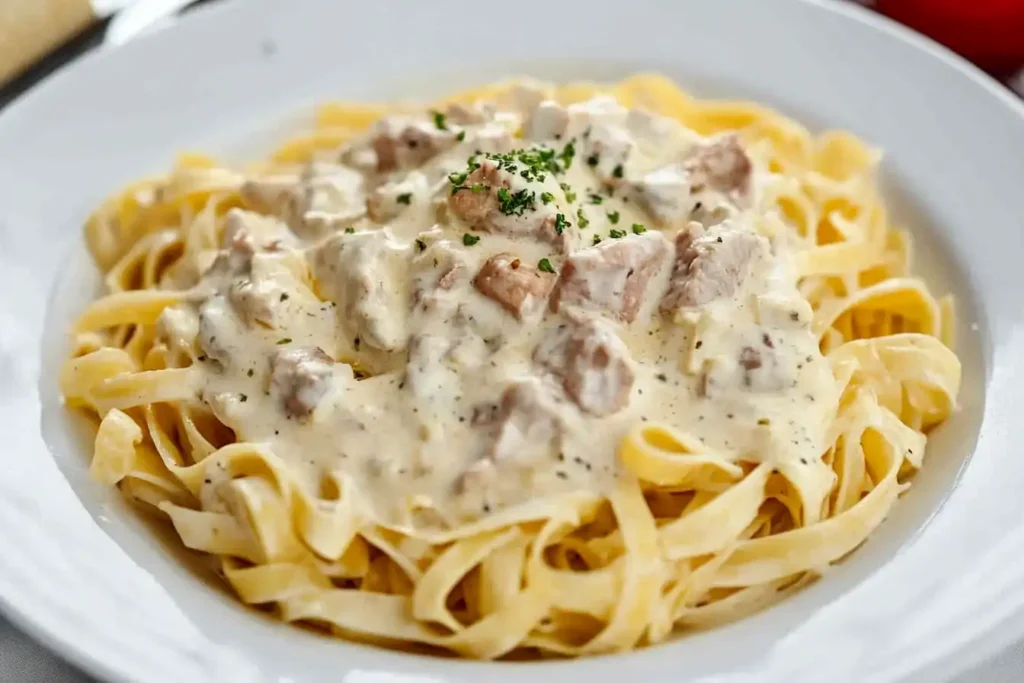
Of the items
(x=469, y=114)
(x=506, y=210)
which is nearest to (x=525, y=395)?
(x=506, y=210)

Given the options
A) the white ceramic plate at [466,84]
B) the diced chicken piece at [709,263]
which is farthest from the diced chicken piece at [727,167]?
the white ceramic plate at [466,84]

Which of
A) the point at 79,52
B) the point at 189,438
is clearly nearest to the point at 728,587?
the point at 189,438

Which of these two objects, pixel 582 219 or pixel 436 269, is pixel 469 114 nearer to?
pixel 582 219

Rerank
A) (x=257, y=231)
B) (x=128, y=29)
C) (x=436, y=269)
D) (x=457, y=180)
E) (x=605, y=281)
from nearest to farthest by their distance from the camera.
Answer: (x=605, y=281)
(x=436, y=269)
(x=457, y=180)
(x=257, y=231)
(x=128, y=29)

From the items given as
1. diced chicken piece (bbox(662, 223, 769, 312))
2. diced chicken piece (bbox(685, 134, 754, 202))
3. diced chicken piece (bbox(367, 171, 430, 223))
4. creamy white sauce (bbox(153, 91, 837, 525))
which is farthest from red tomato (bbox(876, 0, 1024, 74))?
diced chicken piece (bbox(367, 171, 430, 223))

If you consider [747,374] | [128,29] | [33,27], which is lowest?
[747,374]

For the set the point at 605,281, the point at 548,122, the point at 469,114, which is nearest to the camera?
the point at 605,281

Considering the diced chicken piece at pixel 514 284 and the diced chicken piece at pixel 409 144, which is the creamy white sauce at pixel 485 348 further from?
the diced chicken piece at pixel 409 144
